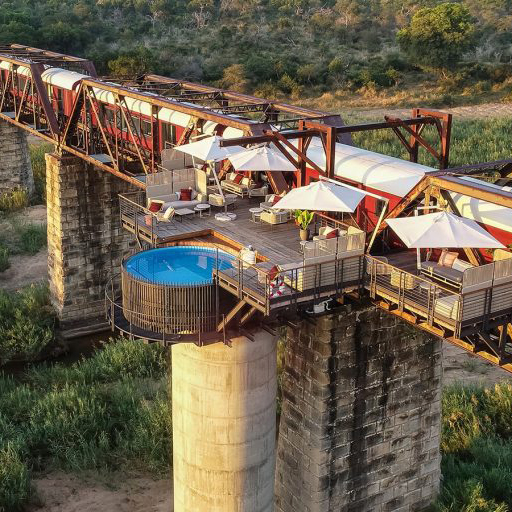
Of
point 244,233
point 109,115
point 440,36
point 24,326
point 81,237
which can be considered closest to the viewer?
point 244,233

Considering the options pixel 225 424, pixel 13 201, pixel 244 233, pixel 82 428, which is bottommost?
pixel 82 428

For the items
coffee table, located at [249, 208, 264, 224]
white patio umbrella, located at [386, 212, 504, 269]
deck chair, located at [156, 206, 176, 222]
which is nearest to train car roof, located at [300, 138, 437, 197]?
coffee table, located at [249, 208, 264, 224]

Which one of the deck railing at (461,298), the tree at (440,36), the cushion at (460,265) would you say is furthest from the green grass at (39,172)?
the tree at (440,36)

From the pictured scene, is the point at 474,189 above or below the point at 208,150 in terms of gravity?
above

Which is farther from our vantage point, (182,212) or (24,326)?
(24,326)

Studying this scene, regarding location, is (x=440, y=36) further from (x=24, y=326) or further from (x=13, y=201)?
(x=24, y=326)

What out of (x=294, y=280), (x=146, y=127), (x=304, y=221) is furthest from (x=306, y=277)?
(x=146, y=127)

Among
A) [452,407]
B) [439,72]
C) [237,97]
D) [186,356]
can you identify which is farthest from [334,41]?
[186,356]
